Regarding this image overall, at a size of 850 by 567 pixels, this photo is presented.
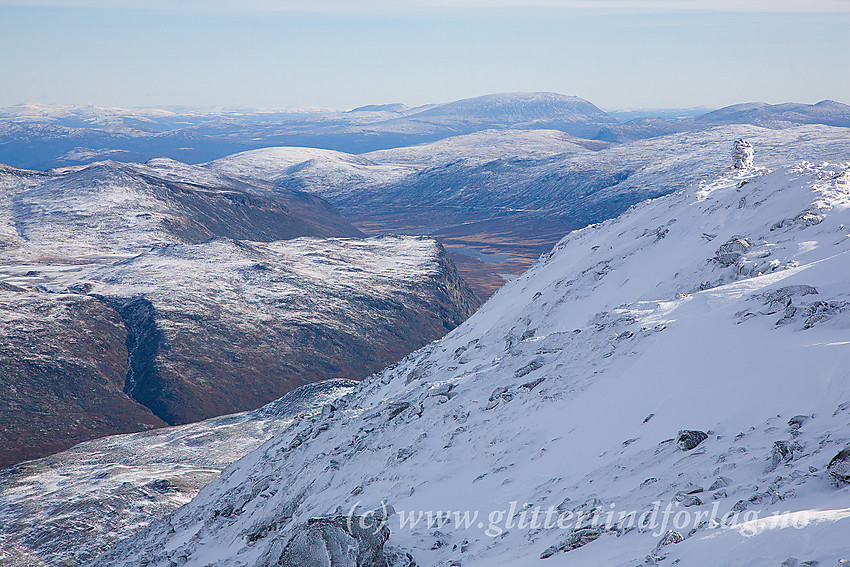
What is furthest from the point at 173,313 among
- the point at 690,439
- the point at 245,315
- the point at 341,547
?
the point at 690,439

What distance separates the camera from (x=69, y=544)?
39.5 m

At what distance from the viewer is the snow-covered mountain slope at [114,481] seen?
3984cm

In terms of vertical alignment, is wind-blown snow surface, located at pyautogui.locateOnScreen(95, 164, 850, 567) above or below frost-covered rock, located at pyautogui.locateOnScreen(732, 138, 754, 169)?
below

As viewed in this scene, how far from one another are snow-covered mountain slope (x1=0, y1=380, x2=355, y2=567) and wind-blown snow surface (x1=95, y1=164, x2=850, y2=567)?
1020 cm

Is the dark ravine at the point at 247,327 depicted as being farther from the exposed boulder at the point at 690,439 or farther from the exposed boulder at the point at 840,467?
the exposed boulder at the point at 840,467

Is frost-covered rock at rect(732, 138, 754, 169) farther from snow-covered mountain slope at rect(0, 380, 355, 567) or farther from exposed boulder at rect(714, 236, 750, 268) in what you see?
snow-covered mountain slope at rect(0, 380, 355, 567)

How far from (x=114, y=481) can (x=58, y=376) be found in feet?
125

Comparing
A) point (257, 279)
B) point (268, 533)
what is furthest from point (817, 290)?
point (257, 279)

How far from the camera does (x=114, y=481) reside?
152 feet

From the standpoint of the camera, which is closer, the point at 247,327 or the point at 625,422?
the point at 625,422

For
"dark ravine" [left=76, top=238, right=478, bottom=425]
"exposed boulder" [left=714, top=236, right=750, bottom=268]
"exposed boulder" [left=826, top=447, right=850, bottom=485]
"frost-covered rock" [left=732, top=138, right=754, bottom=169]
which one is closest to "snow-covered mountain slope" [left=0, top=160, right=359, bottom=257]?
"dark ravine" [left=76, top=238, right=478, bottom=425]

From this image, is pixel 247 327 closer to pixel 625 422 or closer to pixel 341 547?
pixel 341 547

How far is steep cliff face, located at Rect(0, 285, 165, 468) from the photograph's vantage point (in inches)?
2635

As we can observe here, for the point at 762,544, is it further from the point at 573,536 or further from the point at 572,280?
the point at 572,280
